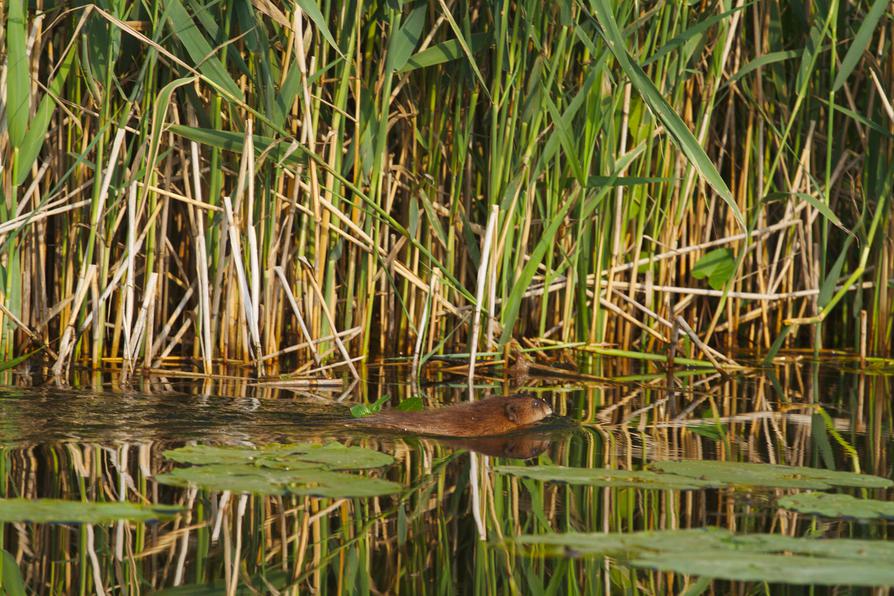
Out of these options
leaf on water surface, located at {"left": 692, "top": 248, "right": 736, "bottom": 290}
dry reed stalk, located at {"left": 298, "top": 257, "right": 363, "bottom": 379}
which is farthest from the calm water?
leaf on water surface, located at {"left": 692, "top": 248, "right": 736, "bottom": 290}

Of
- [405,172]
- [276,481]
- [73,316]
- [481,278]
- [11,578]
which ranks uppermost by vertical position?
[405,172]

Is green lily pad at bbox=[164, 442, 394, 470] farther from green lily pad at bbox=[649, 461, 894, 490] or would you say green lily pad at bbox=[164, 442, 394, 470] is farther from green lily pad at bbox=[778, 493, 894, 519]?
green lily pad at bbox=[778, 493, 894, 519]

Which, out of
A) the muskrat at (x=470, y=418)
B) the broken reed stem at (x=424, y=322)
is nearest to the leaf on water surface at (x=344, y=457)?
the muskrat at (x=470, y=418)

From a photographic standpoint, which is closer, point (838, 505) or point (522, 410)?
point (838, 505)

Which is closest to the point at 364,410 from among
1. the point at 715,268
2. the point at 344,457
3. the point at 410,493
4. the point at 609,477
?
the point at 344,457

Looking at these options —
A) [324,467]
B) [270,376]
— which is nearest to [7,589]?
[324,467]

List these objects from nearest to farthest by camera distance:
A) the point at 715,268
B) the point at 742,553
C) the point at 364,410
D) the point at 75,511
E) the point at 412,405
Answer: the point at 742,553 → the point at 75,511 → the point at 364,410 → the point at 412,405 → the point at 715,268

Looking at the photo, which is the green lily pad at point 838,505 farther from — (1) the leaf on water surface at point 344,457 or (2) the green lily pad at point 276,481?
(1) the leaf on water surface at point 344,457

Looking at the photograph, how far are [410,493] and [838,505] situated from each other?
1.25 meters

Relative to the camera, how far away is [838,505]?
141 inches

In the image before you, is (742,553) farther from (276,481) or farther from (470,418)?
(470,418)

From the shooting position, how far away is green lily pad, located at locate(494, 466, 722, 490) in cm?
384

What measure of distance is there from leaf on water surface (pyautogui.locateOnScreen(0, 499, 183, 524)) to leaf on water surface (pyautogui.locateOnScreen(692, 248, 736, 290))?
14.7 ft

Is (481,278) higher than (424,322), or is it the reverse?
(481,278)
